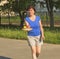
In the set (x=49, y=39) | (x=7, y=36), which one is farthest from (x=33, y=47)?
(x=7, y=36)

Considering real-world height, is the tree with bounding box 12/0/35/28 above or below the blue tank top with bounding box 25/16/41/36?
below

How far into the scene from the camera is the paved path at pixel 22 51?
1098 cm

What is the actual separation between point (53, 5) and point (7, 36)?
9.31 meters

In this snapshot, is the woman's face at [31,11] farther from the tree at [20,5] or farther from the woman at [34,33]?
the tree at [20,5]

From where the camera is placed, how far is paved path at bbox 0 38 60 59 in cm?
1098

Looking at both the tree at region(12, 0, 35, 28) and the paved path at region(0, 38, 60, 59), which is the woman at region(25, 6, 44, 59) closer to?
the paved path at region(0, 38, 60, 59)

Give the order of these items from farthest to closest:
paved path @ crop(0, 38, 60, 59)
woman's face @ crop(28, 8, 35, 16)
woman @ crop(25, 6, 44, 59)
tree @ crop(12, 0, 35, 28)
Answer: tree @ crop(12, 0, 35, 28), paved path @ crop(0, 38, 60, 59), woman @ crop(25, 6, 44, 59), woman's face @ crop(28, 8, 35, 16)

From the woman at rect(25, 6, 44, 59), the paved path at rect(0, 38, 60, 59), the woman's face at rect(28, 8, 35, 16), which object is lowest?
the paved path at rect(0, 38, 60, 59)

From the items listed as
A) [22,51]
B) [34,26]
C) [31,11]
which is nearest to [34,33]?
[34,26]

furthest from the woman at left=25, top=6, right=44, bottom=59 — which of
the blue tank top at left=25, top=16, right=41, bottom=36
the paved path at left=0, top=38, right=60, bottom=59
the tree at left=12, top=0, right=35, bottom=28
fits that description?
the tree at left=12, top=0, right=35, bottom=28

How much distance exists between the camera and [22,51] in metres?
12.2

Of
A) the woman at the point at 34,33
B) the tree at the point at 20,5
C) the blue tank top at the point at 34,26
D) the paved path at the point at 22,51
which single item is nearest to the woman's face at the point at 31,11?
the woman at the point at 34,33

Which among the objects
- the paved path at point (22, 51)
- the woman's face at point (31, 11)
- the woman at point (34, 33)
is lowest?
the paved path at point (22, 51)

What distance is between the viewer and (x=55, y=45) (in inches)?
537
